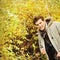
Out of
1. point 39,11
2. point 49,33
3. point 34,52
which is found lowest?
point 34,52

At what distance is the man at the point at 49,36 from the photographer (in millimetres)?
3619

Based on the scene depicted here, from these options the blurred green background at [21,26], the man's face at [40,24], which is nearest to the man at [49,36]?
the man's face at [40,24]

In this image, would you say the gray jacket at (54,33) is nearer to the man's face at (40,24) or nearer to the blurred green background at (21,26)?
the man's face at (40,24)

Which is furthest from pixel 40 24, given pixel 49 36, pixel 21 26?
pixel 21 26

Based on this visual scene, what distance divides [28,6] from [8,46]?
2.05ft

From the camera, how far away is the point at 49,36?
11.9ft

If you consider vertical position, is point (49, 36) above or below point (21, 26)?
below

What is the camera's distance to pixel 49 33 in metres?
3.64

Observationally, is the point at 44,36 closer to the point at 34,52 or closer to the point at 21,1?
the point at 34,52

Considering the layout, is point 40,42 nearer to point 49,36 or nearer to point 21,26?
point 49,36

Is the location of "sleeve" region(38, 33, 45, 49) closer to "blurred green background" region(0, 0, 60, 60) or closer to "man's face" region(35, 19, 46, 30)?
"blurred green background" region(0, 0, 60, 60)

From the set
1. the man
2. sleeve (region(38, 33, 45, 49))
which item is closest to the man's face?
the man

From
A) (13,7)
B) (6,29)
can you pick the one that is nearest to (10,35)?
(6,29)

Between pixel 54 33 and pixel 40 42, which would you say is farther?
pixel 40 42
